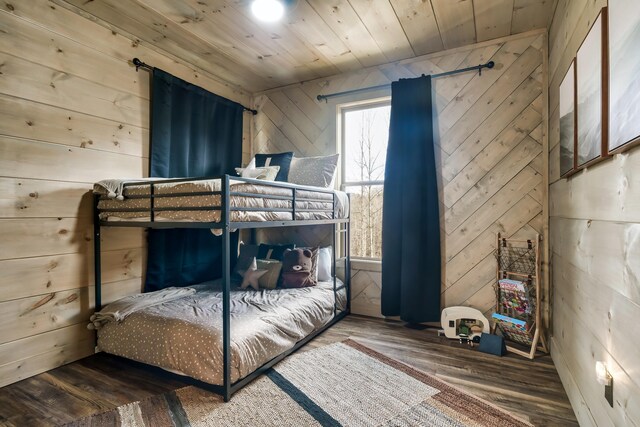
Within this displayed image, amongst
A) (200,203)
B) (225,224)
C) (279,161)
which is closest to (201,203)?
(200,203)

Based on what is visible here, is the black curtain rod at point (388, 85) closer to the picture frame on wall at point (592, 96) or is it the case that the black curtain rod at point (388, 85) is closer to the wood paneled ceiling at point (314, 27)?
the wood paneled ceiling at point (314, 27)

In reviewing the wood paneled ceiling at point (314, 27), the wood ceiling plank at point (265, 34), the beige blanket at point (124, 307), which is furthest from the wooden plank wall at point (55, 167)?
the wood ceiling plank at point (265, 34)

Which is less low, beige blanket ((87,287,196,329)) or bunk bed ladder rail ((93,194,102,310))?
bunk bed ladder rail ((93,194,102,310))

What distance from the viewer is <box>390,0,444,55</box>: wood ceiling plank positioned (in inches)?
85.4

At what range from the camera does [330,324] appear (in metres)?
2.86

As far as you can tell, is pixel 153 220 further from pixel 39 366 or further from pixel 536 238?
pixel 536 238

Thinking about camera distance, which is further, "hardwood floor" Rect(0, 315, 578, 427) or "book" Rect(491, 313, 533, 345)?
"book" Rect(491, 313, 533, 345)

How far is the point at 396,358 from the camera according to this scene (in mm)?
2266

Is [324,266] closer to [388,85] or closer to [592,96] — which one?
[388,85]

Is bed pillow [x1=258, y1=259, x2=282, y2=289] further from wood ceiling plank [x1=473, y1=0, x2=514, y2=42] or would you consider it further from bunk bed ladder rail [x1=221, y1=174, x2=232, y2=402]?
wood ceiling plank [x1=473, y1=0, x2=514, y2=42]

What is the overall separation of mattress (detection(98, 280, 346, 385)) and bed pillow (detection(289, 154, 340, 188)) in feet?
3.57

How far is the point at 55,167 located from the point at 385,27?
2.46m

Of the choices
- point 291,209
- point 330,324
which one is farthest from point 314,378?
point 291,209

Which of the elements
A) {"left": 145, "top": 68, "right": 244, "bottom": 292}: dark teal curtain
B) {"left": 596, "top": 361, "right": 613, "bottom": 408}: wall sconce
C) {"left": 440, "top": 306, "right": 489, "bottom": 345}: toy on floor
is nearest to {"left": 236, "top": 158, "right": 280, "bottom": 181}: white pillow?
{"left": 145, "top": 68, "right": 244, "bottom": 292}: dark teal curtain
